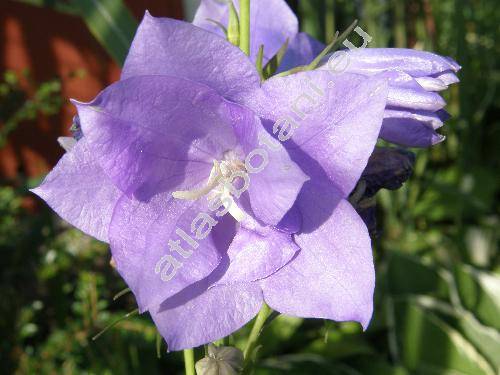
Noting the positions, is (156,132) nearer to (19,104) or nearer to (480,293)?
(480,293)

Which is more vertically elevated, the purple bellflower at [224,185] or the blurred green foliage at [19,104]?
the purple bellflower at [224,185]

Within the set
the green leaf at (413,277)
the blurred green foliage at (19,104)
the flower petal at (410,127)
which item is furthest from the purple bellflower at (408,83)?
the blurred green foliage at (19,104)

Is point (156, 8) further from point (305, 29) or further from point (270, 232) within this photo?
point (270, 232)

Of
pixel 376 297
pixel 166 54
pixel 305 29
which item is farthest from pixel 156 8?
pixel 166 54

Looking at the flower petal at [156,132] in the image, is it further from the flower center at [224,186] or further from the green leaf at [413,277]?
the green leaf at [413,277]

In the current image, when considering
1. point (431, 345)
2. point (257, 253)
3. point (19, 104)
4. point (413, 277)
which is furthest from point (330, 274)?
point (19, 104)

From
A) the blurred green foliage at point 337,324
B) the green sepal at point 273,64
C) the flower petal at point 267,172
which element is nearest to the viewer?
the flower petal at point 267,172


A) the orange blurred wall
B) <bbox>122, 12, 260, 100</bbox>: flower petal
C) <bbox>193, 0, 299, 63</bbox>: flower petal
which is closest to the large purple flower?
<bbox>122, 12, 260, 100</bbox>: flower petal
